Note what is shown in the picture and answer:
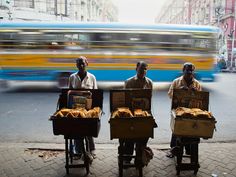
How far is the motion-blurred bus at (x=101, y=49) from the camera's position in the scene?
37.5ft

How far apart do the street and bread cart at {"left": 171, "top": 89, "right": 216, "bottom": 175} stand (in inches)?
66.5

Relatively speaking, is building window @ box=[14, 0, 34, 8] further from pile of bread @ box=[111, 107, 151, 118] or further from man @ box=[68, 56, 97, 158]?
pile of bread @ box=[111, 107, 151, 118]

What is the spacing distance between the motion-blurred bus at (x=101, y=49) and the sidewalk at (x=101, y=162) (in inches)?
261

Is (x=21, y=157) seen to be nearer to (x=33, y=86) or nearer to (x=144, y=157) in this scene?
(x=144, y=157)

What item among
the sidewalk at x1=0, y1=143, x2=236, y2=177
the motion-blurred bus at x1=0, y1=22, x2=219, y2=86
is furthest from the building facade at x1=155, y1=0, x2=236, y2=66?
the sidewalk at x1=0, y1=143, x2=236, y2=177

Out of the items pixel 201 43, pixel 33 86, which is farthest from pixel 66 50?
pixel 201 43

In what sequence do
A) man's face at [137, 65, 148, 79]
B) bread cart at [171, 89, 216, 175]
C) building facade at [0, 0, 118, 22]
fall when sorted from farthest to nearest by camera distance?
1. building facade at [0, 0, 118, 22]
2. man's face at [137, 65, 148, 79]
3. bread cart at [171, 89, 216, 175]

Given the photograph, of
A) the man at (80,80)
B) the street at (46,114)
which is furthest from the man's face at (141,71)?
the street at (46,114)

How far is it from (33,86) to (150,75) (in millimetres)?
5898

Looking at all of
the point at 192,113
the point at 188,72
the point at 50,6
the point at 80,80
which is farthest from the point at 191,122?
the point at 50,6

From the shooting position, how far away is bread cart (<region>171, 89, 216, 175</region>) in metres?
3.72

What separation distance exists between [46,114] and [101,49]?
4512 millimetres

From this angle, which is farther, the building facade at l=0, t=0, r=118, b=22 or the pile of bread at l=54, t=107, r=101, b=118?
the building facade at l=0, t=0, r=118, b=22

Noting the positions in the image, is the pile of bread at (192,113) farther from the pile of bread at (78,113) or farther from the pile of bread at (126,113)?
the pile of bread at (78,113)
